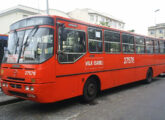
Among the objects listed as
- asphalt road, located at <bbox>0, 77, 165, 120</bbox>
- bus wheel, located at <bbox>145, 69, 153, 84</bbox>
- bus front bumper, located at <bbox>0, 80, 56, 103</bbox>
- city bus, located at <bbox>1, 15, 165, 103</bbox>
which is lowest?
asphalt road, located at <bbox>0, 77, 165, 120</bbox>

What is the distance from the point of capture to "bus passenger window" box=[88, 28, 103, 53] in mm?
6688

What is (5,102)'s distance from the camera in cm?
633

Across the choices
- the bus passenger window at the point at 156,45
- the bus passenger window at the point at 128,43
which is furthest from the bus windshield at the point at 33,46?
the bus passenger window at the point at 156,45

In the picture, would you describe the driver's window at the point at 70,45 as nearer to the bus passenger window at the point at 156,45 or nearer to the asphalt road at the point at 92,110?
the asphalt road at the point at 92,110

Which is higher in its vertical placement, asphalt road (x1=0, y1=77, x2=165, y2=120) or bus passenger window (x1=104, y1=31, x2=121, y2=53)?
bus passenger window (x1=104, y1=31, x2=121, y2=53)

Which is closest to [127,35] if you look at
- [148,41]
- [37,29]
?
[148,41]

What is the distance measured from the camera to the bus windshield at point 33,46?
495 cm

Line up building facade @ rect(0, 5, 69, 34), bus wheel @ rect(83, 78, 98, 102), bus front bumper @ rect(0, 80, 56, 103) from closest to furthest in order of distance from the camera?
bus front bumper @ rect(0, 80, 56, 103)
bus wheel @ rect(83, 78, 98, 102)
building facade @ rect(0, 5, 69, 34)

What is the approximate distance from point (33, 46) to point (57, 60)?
817 mm

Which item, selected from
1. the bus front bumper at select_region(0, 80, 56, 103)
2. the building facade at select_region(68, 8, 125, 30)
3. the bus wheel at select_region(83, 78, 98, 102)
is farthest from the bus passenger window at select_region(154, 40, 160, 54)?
the building facade at select_region(68, 8, 125, 30)

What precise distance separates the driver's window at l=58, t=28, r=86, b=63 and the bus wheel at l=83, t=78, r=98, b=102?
47.0 inches

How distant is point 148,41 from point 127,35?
9.42 ft

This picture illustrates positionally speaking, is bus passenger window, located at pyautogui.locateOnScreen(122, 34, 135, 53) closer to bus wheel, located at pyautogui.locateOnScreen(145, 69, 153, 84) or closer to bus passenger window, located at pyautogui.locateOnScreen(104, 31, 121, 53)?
bus passenger window, located at pyautogui.locateOnScreen(104, 31, 121, 53)

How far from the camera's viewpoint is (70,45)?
5801mm
